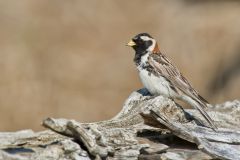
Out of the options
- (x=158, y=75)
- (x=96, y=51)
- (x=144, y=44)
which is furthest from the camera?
(x=96, y=51)

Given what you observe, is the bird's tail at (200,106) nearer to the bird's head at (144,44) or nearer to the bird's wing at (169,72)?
the bird's wing at (169,72)

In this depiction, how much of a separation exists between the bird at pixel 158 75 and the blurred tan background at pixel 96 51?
666 centimetres

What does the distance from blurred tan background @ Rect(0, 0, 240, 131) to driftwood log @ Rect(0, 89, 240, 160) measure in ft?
29.9

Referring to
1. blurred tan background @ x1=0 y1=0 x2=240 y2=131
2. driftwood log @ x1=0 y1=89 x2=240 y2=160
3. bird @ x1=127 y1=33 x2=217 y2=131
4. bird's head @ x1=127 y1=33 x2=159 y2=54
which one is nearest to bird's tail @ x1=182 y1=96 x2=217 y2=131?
bird @ x1=127 y1=33 x2=217 y2=131

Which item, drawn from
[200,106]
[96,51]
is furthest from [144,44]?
[96,51]

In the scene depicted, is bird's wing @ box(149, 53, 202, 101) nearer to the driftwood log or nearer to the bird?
the bird

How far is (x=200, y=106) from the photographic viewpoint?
311 inches

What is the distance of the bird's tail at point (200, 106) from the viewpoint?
705 cm

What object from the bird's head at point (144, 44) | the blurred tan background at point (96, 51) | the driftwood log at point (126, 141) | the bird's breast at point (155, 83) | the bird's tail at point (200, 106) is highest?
the blurred tan background at point (96, 51)

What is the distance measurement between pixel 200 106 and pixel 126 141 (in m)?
1.97

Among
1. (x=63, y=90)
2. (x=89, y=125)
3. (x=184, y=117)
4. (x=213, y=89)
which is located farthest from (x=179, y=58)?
(x=89, y=125)

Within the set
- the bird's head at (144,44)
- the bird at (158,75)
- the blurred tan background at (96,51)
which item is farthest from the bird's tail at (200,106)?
the blurred tan background at (96,51)

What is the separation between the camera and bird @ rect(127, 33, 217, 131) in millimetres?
8523

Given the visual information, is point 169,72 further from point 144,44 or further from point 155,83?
point 144,44
